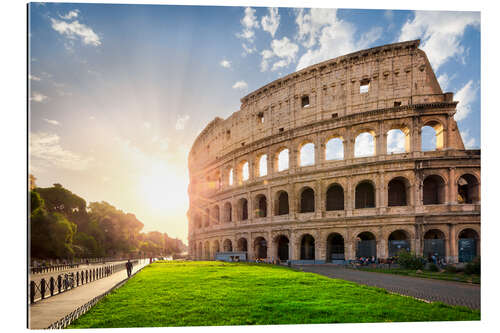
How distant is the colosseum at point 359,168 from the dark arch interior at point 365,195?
86mm

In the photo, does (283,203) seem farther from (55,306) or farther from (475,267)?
(55,306)

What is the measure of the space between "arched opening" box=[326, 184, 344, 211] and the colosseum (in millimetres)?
92

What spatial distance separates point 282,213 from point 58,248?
21.8 m

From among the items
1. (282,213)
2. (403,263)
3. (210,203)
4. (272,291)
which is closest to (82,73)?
(272,291)

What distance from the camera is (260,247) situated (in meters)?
33.2

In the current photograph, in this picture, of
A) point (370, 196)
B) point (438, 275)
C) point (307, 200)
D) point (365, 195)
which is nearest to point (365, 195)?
point (365, 195)

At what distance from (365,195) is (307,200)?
5.44 m

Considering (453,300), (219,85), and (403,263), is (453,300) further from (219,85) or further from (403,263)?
(219,85)

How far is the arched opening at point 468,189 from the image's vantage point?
23.9 meters

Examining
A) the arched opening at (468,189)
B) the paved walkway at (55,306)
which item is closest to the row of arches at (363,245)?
the arched opening at (468,189)

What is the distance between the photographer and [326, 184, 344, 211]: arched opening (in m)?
29.2

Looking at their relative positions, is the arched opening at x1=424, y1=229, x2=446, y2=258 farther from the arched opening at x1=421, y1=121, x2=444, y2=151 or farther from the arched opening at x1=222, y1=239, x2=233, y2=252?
the arched opening at x1=222, y1=239, x2=233, y2=252

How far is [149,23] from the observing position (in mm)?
→ 11289

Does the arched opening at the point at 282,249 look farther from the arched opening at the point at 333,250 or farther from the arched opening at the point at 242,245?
the arched opening at the point at 333,250
